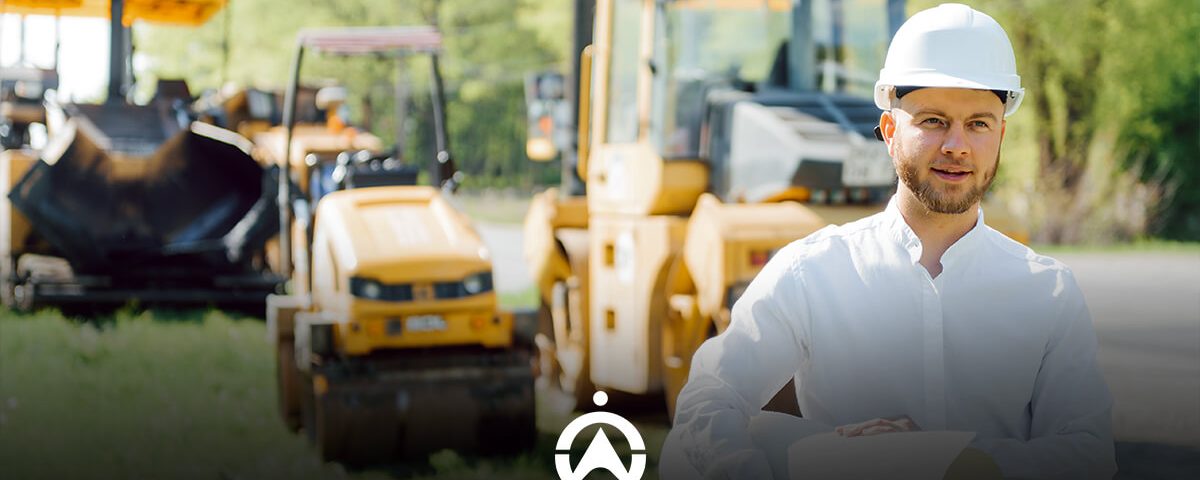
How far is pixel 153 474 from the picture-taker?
7.77 m

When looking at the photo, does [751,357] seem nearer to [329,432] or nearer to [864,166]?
[329,432]

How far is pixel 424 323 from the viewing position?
766 cm

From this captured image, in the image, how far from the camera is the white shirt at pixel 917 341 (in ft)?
8.08

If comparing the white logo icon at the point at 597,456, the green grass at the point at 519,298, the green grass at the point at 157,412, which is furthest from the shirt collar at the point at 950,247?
the green grass at the point at 519,298

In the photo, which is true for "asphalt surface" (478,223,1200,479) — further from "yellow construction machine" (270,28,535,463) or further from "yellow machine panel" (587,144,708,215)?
"yellow construction machine" (270,28,535,463)

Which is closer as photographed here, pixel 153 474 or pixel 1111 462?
pixel 1111 462

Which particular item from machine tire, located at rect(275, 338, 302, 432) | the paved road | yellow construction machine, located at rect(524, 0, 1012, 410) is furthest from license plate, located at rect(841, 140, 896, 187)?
machine tire, located at rect(275, 338, 302, 432)

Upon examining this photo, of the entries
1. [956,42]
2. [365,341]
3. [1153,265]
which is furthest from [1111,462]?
[1153,265]

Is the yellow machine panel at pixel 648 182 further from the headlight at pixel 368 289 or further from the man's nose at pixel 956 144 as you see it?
the man's nose at pixel 956 144

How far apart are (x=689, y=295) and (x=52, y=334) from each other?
6.21 m

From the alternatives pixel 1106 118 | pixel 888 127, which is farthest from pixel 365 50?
pixel 1106 118

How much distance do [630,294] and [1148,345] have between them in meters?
6.02

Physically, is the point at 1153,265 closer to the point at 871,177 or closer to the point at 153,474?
the point at 871,177

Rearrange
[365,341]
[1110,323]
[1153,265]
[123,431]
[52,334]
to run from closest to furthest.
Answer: [365,341], [123,431], [52,334], [1110,323], [1153,265]
